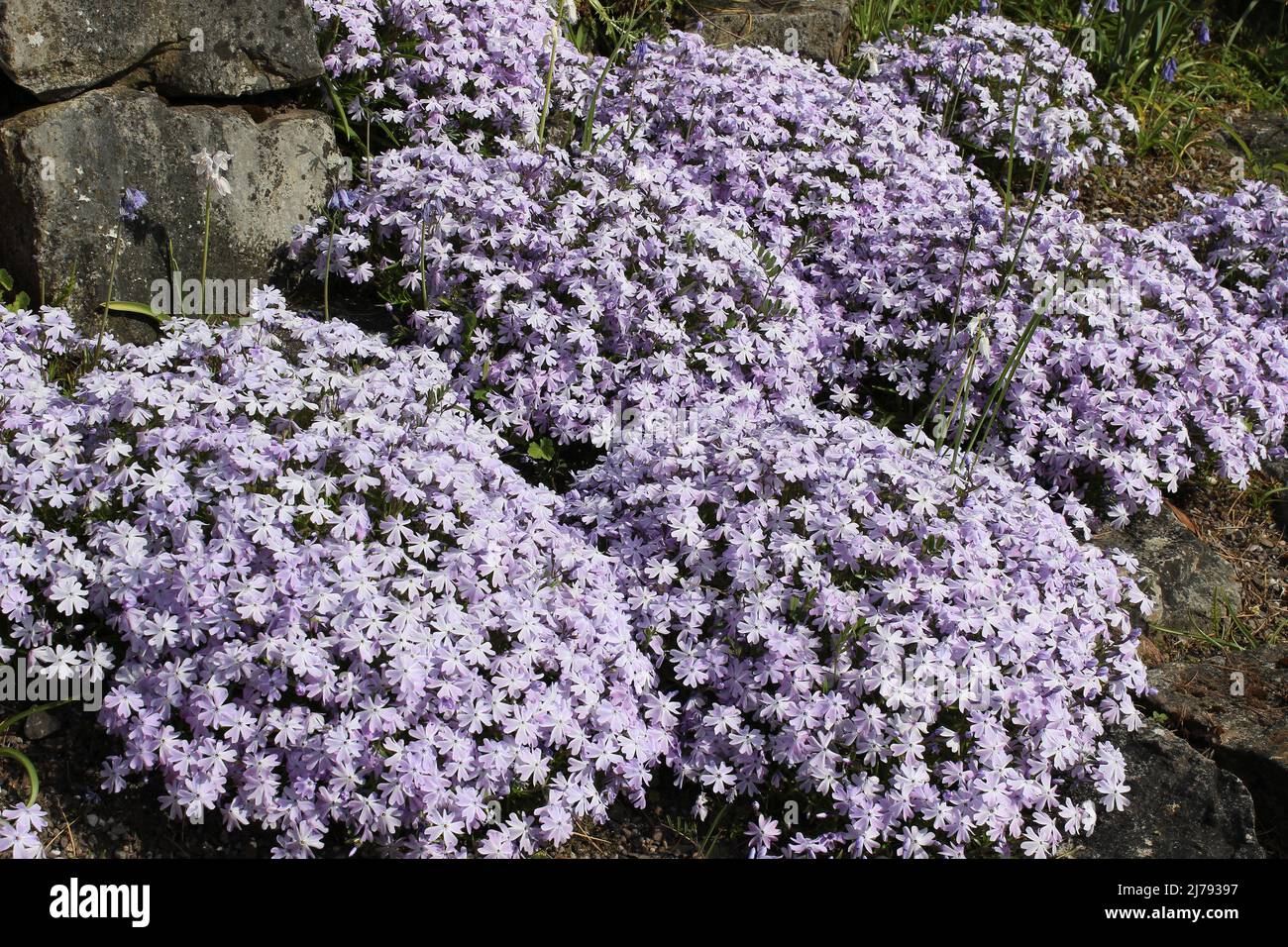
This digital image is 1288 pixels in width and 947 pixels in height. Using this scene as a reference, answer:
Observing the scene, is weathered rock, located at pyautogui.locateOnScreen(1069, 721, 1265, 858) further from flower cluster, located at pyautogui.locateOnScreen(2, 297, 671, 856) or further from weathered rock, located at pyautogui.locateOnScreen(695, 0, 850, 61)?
weathered rock, located at pyautogui.locateOnScreen(695, 0, 850, 61)

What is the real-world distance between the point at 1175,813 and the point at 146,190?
5119mm

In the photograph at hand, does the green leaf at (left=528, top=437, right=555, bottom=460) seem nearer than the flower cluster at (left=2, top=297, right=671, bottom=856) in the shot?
No

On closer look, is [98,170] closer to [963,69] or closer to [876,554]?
[876,554]

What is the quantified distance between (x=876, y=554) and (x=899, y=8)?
656cm

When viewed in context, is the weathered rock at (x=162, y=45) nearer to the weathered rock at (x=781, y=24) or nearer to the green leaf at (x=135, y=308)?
the green leaf at (x=135, y=308)

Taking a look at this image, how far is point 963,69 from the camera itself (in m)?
8.04

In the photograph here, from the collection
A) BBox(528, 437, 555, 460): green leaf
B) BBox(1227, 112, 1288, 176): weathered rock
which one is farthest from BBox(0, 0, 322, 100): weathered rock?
BBox(1227, 112, 1288, 176): weathered rock

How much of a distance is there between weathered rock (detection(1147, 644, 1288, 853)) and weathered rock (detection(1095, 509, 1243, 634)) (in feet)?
0.87

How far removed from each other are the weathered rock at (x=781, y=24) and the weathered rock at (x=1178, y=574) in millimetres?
4535

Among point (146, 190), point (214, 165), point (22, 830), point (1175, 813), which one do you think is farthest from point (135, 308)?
point (1175, 813)

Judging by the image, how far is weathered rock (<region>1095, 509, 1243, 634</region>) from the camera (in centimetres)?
536
